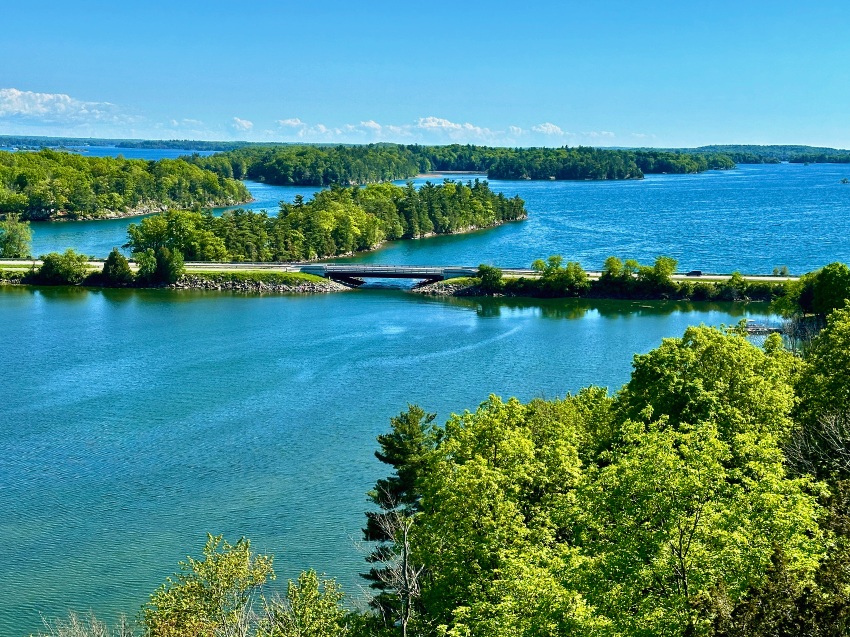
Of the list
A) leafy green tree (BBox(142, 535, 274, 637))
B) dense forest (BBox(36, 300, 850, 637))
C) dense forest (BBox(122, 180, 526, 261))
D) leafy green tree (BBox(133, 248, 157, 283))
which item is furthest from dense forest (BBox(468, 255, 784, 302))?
leafy green tree (BBox(142, 535, 274, 637))

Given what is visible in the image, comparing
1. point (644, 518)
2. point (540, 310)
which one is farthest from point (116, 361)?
point (644, 518)

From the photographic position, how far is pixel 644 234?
91562 mm

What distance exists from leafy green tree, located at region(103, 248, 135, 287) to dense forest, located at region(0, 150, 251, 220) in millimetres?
47968

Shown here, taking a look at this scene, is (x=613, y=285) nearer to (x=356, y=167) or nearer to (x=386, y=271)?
(x=386, y=271)

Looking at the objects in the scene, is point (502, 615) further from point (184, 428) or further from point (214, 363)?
point (214, 363)

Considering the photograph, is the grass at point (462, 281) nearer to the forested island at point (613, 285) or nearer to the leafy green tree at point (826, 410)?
the forested island at point (613, 285)

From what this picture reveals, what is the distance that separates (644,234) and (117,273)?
52.0m

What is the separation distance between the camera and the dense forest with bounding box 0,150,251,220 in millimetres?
108000

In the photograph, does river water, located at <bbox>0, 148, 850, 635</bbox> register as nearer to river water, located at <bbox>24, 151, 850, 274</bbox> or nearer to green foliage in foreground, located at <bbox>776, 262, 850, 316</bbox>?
green foliage in foreground, located at <bbox>776, 262, 850, 316</bbox>

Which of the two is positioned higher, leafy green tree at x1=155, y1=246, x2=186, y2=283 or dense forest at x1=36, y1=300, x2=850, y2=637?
dense forest at x1=36, y1=300, x2=850, y2=637

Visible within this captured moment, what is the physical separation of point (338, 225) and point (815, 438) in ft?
204

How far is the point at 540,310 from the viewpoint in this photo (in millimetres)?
56031

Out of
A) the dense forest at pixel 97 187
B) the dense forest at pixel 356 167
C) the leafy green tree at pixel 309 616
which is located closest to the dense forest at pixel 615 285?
the leafy green tree at pixel 309 616

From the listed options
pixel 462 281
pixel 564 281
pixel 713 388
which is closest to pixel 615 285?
pixel 564 281
